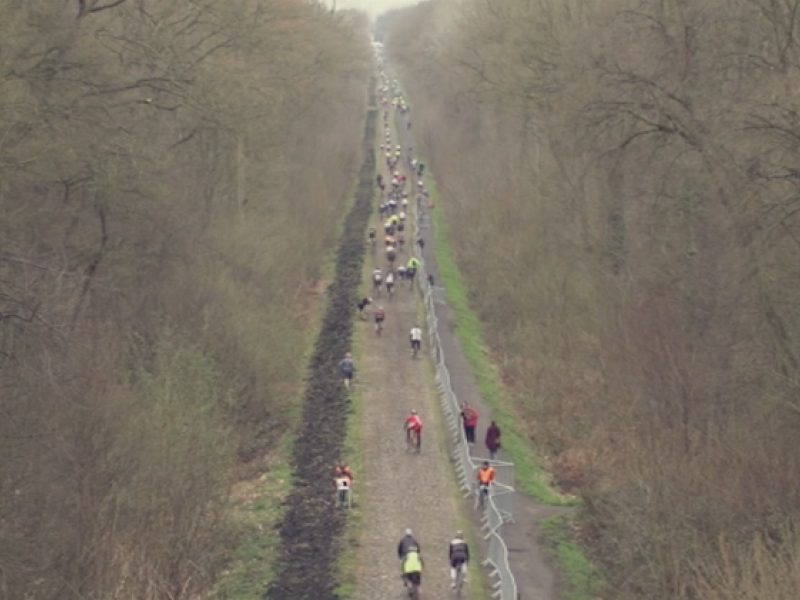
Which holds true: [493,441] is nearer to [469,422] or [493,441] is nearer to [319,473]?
[469,422]

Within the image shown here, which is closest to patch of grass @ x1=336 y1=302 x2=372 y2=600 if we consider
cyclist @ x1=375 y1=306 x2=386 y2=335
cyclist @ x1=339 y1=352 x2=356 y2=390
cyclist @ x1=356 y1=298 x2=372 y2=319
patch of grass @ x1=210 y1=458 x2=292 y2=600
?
cyclist @ x1=339 y1=352 x2=356 y2=390

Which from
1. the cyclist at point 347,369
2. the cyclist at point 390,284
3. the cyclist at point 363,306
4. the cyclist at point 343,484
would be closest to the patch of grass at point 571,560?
the cyclist at point 343,484

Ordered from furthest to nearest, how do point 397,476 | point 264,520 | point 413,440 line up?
point 413,440 → point 397,476 → point 264,520

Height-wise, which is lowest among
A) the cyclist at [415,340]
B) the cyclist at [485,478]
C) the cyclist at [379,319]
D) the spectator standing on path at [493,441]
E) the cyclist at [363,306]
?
the cyclist at [485,478]

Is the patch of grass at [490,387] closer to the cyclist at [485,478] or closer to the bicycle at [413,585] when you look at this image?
the cyclist at [485,478]

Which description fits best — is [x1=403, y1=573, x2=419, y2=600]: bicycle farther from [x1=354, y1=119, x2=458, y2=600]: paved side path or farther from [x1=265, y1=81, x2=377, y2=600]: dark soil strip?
[x1=265, y1=81, x2=377, y2=600]: dark soil strip

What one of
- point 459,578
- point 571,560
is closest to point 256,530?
point 459,578

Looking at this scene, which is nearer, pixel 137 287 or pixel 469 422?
pixel 469 422
